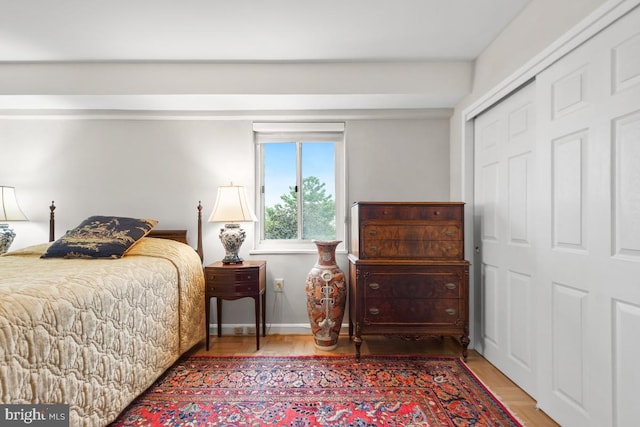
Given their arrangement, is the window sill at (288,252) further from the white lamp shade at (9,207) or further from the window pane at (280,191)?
the white lamp shade at (9,207)

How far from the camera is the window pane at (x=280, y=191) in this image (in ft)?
10.8

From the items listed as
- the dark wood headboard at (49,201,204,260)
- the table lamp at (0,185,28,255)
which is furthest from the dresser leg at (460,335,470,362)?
the table lamp at (0,185,28,255)

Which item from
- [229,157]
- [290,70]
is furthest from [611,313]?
[229,157]

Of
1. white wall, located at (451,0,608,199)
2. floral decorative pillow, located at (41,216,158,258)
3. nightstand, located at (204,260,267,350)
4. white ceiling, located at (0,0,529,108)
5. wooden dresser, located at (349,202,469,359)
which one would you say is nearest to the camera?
white wall, located at (451,0,608,199)

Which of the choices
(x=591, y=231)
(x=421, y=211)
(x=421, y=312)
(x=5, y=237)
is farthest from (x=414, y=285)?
(x=5, y=237)

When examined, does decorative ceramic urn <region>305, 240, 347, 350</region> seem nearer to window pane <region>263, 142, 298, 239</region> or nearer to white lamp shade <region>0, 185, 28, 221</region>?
window pane <region>263, 142, 298, 239</region>

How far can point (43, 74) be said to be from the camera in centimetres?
272

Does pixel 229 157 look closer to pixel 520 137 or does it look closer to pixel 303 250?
pixel 303 250

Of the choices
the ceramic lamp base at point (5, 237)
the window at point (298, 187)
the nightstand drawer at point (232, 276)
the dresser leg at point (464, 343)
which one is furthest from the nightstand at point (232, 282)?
the ceramic lamp base at point (5, 237)

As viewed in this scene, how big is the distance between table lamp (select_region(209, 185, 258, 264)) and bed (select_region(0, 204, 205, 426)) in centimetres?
37

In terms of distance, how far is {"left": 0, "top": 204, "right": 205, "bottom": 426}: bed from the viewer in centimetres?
127

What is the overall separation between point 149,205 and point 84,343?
6.05ft

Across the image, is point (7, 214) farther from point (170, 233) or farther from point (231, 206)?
point (231, 206)

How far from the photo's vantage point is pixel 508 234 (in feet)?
7.40
